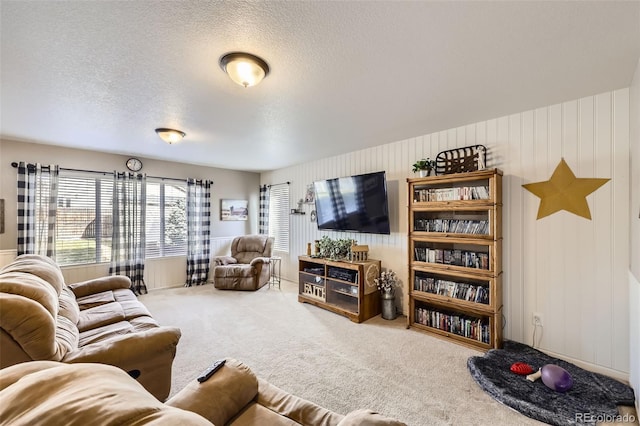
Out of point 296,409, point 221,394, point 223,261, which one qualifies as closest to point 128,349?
point 221,394

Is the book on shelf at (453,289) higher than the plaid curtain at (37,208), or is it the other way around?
the plaid curtain at (37,208)

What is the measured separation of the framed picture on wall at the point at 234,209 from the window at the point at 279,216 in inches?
23.5

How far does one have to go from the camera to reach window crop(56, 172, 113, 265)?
4254 mm

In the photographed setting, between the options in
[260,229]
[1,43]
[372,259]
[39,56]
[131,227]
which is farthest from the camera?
[260,229]

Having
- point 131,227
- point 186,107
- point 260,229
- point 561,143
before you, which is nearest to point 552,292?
point 561,143

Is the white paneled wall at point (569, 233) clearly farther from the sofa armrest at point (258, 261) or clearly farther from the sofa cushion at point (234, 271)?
the sofa cushion at point (234, 271)

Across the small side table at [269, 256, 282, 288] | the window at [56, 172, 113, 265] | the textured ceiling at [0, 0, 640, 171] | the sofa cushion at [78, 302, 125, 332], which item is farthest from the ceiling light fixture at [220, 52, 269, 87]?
the small side table at [269, 256, 282, 288]

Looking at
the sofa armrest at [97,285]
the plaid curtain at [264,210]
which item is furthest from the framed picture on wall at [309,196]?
the sofa armrest at [97,285]

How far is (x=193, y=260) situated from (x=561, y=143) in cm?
579

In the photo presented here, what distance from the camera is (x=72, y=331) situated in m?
2.06

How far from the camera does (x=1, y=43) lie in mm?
1704

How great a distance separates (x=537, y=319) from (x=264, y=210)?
5.12m

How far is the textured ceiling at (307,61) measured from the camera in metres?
1.47

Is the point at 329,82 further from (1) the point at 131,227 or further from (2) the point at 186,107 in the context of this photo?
(1) the point at 131,227
